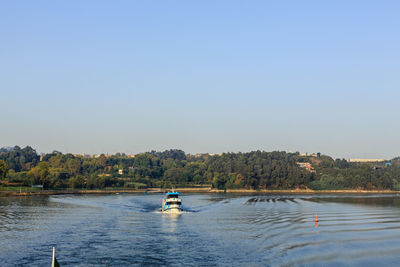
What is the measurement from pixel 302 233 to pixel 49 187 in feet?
448

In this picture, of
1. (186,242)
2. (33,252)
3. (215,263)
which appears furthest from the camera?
(186,242)

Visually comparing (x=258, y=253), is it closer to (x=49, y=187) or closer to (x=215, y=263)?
(x=215, y=263)

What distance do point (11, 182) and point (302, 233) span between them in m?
126

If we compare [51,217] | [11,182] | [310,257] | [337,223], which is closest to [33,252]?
[310,257]

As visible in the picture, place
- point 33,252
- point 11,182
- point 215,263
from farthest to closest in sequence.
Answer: point 11,182 < point 33,252 < point 215,263

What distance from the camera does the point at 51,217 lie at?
239ft

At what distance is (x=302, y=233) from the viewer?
58562 millimetres

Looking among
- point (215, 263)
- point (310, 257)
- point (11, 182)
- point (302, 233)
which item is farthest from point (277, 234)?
point (11, 182)

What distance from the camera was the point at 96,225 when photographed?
62438 mm

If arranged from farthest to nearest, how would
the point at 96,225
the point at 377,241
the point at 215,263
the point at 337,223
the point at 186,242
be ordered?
the point at 337,223 → the point at 96,225 → the point at 377,241 → the point at 186,242 → the point at 215,263

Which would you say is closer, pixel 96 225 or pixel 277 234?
pixel 277 234

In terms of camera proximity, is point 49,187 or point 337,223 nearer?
point 337,223

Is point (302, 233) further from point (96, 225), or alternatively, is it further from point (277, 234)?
point (96, 225)

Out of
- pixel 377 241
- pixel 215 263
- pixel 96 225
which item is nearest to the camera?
pixel 215 263
